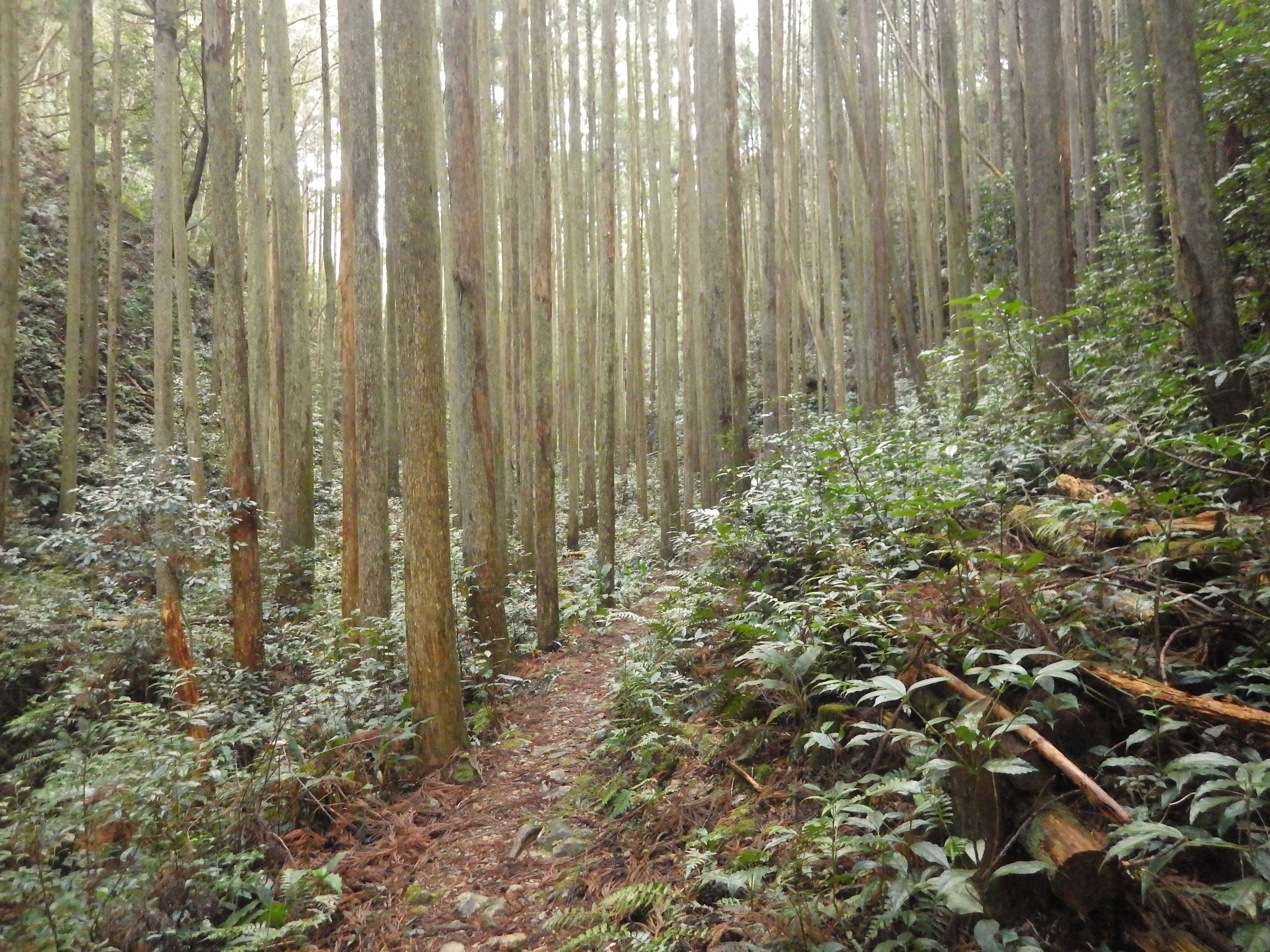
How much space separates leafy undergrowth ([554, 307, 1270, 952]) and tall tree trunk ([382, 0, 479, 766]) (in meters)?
1.28

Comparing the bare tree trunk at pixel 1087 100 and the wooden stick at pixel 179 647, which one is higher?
the bare tree trunk at pixel 1087 100

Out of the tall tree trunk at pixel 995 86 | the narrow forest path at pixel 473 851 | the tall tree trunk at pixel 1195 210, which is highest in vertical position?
the tall tree trunk at pixel 995 86

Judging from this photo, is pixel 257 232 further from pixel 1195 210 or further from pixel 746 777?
pixel 1195 210

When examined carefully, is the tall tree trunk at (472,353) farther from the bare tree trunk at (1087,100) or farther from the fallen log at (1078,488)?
the bare tree trunk at (1087,100)

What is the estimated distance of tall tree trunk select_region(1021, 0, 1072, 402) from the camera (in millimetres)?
5816

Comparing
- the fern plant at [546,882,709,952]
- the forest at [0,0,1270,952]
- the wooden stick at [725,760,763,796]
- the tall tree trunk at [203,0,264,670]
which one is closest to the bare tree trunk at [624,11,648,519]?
the forest at [0,0,1270,952]

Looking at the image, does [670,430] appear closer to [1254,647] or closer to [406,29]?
[406,29]

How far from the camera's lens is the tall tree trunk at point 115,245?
10.9m

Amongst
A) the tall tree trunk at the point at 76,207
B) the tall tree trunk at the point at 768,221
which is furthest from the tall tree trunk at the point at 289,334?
the tall tree trunk at the point at 768,221

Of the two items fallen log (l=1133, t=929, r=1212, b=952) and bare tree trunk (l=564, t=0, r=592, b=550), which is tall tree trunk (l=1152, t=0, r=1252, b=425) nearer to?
fallen log (l=1133, t=929, r=1212, b=952)

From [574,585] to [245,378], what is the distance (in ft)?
17.8

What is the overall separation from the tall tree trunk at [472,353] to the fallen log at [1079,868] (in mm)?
5064

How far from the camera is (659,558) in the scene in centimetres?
1205

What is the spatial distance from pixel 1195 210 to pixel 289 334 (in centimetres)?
918
